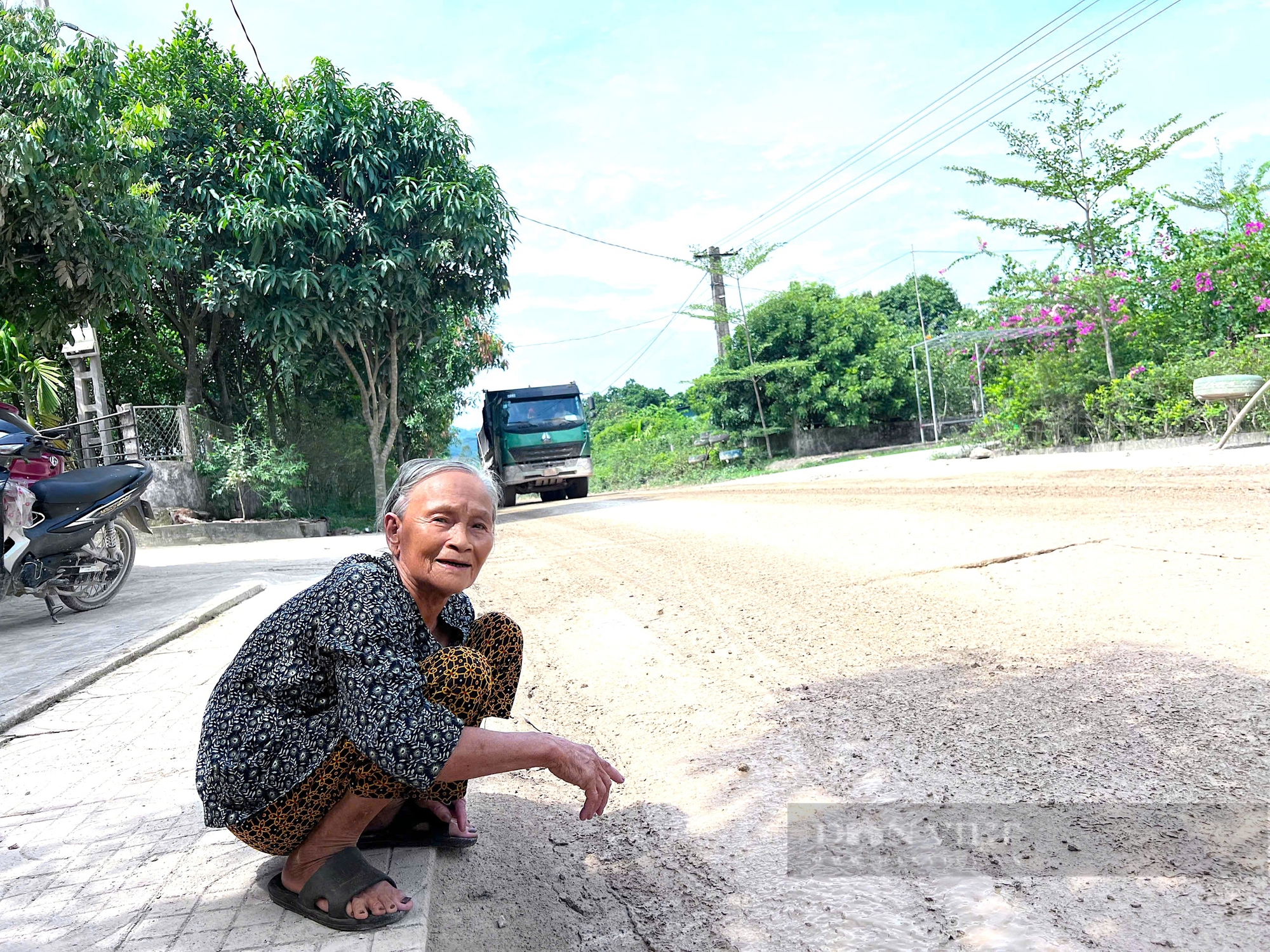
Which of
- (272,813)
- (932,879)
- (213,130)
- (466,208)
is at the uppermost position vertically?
(213,130)

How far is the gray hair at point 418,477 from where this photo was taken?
2.44 metres

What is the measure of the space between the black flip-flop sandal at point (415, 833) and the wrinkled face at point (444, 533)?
80 centimetres

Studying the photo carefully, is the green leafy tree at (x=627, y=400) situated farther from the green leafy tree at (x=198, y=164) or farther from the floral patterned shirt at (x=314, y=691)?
the floral patterned shirt at (x=314, y=691)

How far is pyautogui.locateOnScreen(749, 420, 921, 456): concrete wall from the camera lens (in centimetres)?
2919

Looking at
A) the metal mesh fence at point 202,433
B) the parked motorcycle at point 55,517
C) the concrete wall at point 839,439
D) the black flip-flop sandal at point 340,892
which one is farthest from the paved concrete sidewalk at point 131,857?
the concrete wall at point 839,439

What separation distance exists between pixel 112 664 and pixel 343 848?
3.68 m

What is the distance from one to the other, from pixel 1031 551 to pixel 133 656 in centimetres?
560

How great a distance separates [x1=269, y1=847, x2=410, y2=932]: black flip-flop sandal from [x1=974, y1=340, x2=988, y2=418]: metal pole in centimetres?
1768

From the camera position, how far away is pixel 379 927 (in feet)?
7.42

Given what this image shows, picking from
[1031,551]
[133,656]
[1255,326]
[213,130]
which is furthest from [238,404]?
[1255,326]

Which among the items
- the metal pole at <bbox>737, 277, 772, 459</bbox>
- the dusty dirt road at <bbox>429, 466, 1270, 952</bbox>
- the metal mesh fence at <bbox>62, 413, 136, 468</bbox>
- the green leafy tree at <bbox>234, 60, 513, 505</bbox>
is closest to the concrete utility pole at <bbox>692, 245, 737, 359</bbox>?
the metal pole at <bbox>737, 277, 772, 459</bbox>

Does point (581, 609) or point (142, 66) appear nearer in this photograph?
point (581, 609)

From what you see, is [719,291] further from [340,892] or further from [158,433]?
[340,892]

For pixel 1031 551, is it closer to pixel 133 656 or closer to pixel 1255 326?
pixel 133 656
